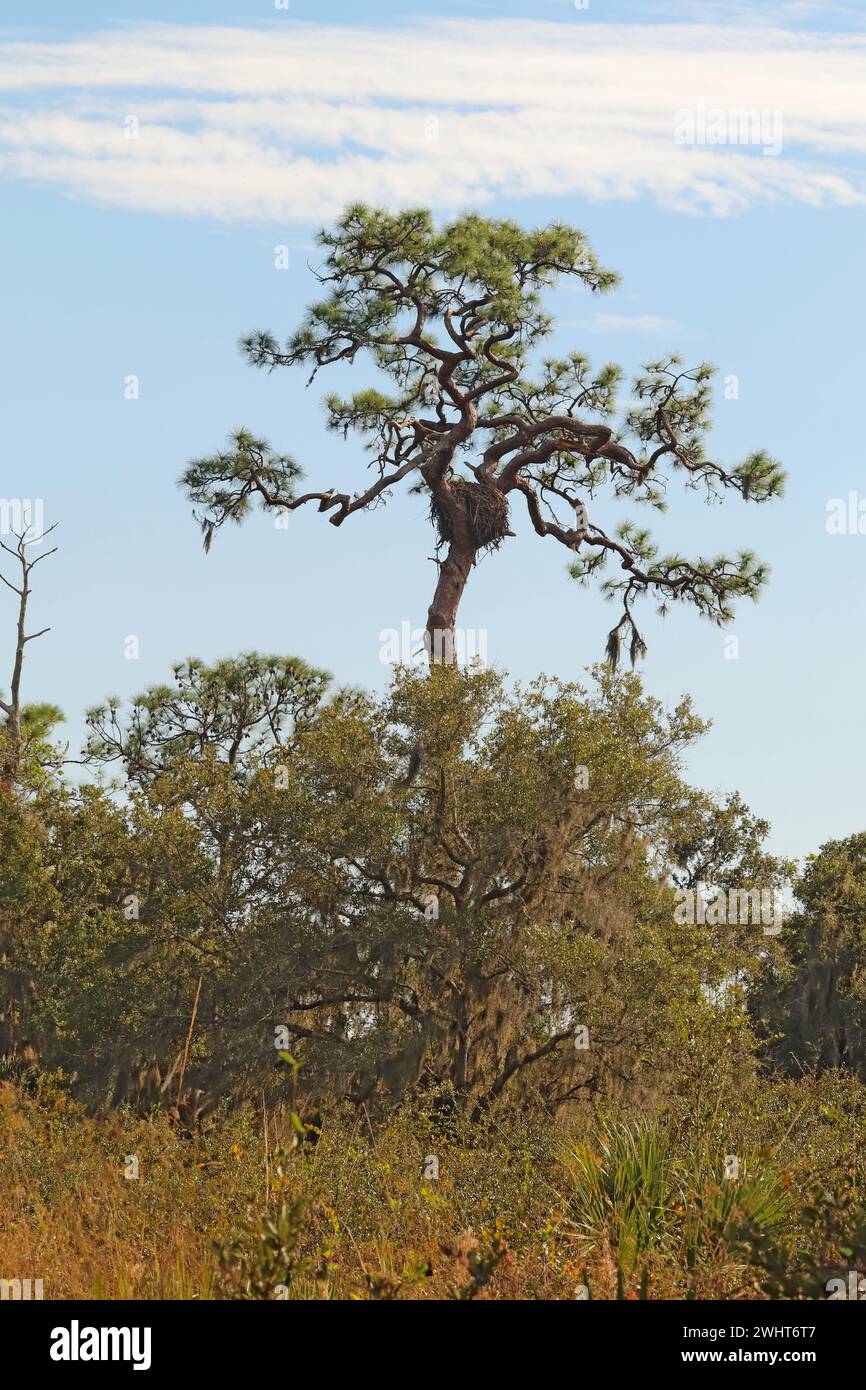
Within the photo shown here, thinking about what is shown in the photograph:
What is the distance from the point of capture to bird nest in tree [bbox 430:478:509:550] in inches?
936

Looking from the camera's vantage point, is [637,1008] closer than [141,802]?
Yes

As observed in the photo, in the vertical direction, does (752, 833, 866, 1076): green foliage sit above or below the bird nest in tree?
below

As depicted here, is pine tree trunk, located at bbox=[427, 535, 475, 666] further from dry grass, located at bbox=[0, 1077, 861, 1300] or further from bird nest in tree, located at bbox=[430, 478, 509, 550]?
dry grass, located at bbox=[0, 1077, 861, 1300]

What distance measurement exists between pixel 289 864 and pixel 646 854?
12.8 ft

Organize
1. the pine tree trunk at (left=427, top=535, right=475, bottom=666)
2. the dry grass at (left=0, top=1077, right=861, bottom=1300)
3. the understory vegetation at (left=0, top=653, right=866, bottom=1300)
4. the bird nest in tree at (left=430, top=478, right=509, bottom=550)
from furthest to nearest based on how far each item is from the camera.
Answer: the bird nest in tree at (left=430, top=478, right=509, bottom=550), the pine tree trunk at (left=427, top=535, right=475, bottom=666), the understory vegetation at (left=0, top=653, right=866, bottom=1300), the dry grass at (left=0, top=1077, right=861, bottom=1300)

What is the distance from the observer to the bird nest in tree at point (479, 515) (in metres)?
23.8

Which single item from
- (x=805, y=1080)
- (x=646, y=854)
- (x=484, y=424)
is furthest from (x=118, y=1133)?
(x=484, y=424)

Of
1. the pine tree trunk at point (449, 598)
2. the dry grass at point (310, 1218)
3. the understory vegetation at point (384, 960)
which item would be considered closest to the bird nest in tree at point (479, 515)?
the pine tree trunk at point (449, 598)

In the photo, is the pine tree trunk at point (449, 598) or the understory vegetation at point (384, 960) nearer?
the understory vegetation at point (384, 960)

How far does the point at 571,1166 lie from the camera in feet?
31.6

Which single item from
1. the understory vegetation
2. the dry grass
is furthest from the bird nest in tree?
the dry grass

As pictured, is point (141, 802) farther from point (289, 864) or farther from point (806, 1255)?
point (806, 1255)

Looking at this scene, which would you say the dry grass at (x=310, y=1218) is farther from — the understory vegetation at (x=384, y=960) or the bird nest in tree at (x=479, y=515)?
the bird nest in tree at (x=479, y=515)

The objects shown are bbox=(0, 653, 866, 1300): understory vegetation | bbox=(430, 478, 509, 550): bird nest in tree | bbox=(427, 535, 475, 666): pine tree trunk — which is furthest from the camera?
bbox=(430, 478, 509, 550): bird nest in tree
